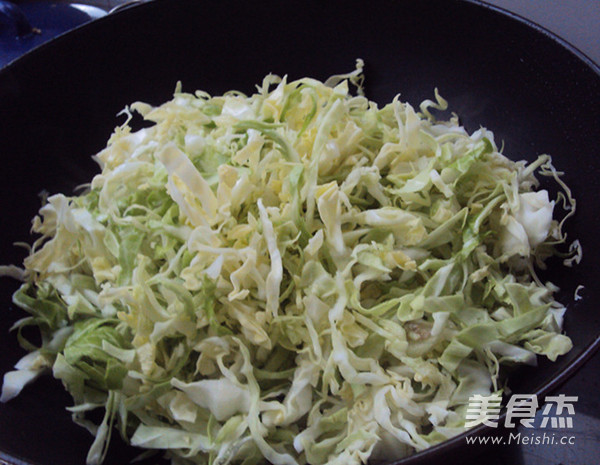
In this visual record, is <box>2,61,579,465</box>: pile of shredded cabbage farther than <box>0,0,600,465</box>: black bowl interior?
No

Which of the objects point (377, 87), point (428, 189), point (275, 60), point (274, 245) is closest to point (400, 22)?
point (377, 87)

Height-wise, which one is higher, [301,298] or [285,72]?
[285,72]

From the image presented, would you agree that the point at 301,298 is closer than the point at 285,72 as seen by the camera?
Yes

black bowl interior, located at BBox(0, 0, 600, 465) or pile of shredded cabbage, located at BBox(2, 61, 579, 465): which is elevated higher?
black bowl interior, located at BBox(0, 0, 600, 465)

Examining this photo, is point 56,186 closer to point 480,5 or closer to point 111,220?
point 111,220
